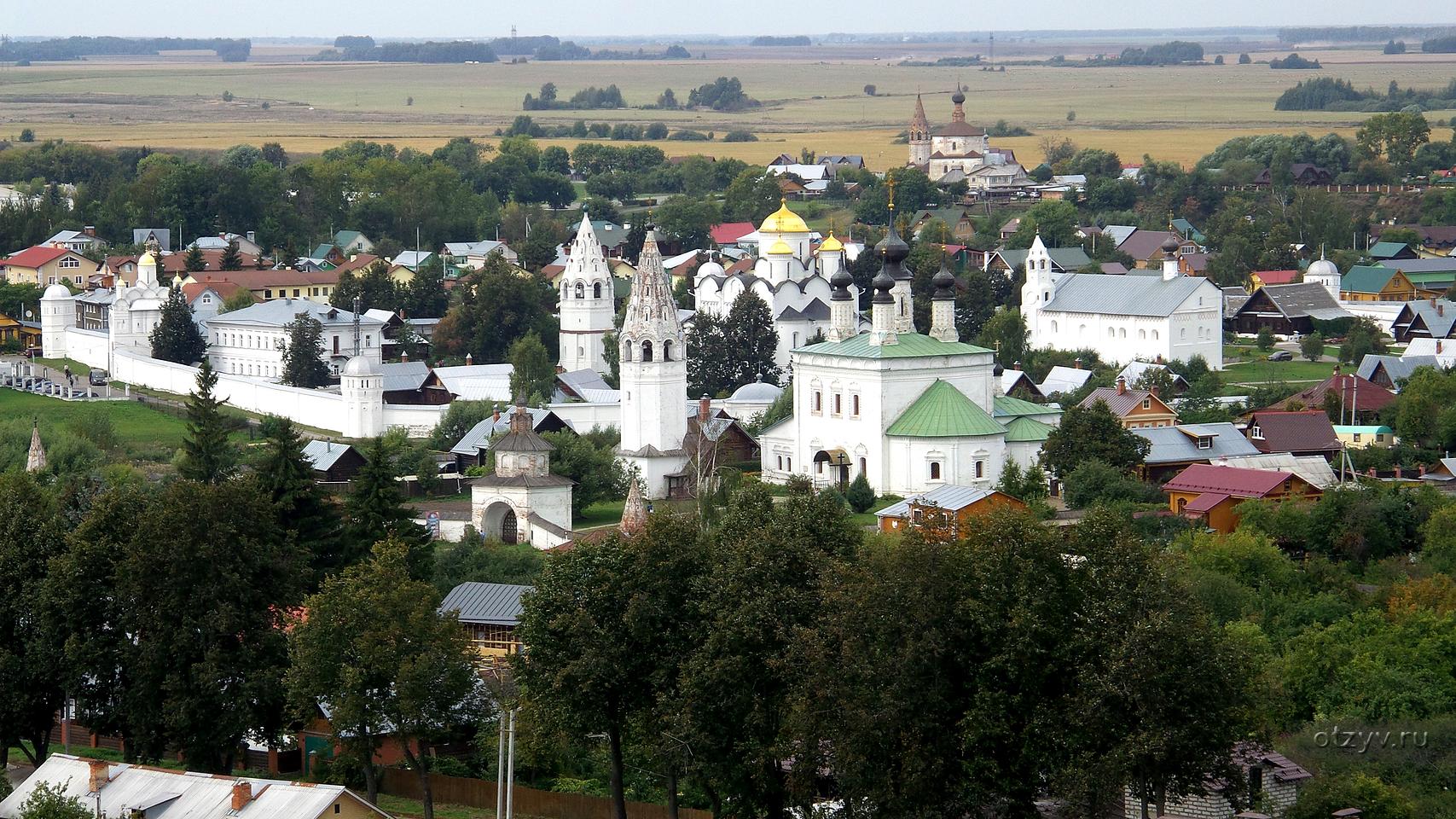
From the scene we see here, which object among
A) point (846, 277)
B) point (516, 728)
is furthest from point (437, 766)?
point (846, 277)

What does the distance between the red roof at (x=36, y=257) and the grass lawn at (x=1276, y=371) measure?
1271 inches

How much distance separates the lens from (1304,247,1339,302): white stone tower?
62562mm

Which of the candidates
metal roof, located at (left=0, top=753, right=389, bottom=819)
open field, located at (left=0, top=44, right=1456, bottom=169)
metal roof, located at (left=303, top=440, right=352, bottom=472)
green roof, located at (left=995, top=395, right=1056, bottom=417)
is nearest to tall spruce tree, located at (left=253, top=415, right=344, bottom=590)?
metal roof, located at (left=0, top=753, right=389, bottom=819)

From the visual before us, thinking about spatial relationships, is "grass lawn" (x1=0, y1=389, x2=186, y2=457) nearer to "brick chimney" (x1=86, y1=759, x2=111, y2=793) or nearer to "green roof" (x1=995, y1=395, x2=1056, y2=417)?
"green roof" (x1=995, y1=395, x2=1056, y2=417)

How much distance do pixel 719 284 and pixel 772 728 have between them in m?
37.3

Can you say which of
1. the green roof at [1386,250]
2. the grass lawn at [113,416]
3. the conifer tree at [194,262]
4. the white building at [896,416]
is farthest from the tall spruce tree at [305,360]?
the green roof at [1386,250]

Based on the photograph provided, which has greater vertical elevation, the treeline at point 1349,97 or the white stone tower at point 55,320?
the treeline at point 1349,97

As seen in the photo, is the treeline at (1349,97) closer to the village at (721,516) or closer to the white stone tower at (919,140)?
the white stone tower at (919,140)

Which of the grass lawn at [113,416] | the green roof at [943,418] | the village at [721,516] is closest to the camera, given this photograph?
the village at [721,516]

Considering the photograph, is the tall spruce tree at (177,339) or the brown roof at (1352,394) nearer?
the brown roof at (1352,394)

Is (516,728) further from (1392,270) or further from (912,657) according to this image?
(1392,270)

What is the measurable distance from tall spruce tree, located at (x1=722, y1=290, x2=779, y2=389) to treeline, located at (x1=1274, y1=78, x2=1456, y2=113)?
94.9m

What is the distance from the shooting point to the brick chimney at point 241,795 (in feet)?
72.9

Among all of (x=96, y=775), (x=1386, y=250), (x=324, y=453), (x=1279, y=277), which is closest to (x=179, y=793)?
(x=96, y=775)
